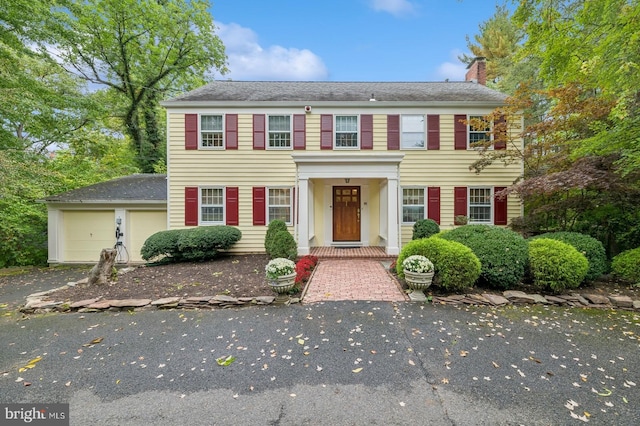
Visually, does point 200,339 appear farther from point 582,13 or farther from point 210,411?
point 582,13

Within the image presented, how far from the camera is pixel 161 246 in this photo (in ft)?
26.9

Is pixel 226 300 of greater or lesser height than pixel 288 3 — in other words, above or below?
below

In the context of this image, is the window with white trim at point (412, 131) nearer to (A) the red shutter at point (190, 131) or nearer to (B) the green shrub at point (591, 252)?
(B) the green shrub at point (591, 252)

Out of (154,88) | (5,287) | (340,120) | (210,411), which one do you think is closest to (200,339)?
(210,411)

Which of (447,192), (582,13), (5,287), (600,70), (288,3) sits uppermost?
(288,3)

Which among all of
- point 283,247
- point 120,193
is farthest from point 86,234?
point 283,247

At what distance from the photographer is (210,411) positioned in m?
2.36

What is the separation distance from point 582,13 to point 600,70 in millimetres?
1245

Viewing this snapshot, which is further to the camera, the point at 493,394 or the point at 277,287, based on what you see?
the point at 277,287

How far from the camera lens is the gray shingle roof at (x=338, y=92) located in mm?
9758

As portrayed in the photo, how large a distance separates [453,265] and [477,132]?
6.80 meters

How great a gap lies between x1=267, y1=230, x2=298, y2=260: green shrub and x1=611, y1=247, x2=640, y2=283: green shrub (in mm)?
7728

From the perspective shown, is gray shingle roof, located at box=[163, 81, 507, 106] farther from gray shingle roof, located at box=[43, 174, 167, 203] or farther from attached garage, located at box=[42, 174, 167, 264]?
attached garage, located at box=[42, 174, 167, 264]

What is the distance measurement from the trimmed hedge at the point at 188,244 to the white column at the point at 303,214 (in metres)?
2.41
